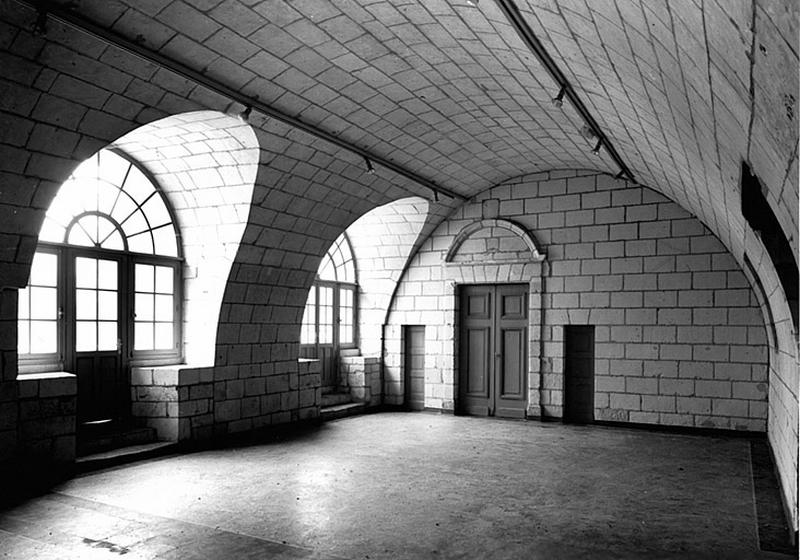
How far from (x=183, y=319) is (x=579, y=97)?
4.99 m

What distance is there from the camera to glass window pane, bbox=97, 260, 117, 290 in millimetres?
6715

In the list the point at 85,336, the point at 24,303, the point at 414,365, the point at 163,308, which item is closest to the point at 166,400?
the point at 85,336

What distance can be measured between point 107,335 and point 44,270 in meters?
0.93

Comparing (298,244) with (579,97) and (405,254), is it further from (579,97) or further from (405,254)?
(579,97)

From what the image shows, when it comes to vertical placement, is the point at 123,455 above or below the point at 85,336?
below

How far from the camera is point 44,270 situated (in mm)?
6191

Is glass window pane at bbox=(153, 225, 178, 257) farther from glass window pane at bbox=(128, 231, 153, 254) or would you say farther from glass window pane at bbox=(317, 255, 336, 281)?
glass window pane at bbox=(317, 255, 336, 281)

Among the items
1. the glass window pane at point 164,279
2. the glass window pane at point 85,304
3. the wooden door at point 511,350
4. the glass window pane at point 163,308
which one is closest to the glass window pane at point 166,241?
the glass window pane at point 164,279

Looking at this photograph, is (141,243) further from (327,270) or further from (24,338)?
(327,270)

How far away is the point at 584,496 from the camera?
211 inches

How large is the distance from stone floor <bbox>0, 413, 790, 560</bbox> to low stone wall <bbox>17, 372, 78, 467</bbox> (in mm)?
311

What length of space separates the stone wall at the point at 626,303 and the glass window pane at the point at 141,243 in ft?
15.1

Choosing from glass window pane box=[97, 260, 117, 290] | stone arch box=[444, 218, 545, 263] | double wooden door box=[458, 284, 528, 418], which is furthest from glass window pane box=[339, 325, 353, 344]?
glass window pane box=[97, 260, 117, 290]

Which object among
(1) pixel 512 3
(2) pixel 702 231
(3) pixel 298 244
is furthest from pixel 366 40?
(2) pixel 702 231
